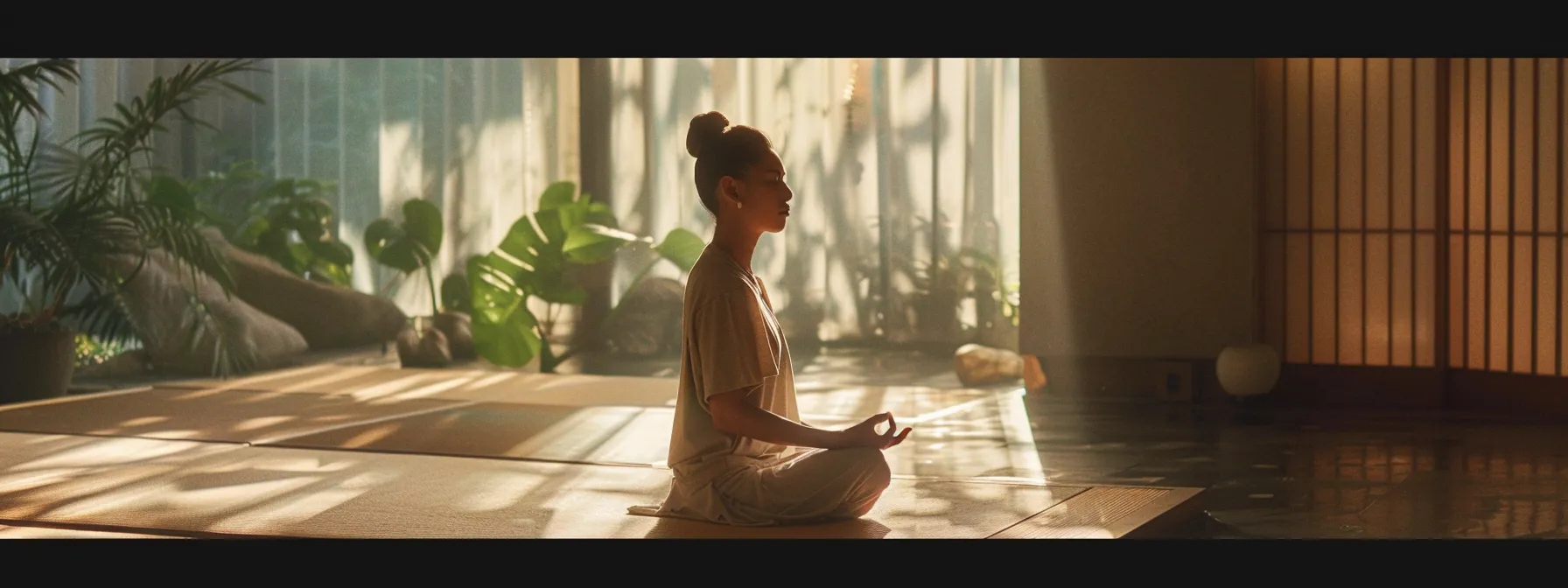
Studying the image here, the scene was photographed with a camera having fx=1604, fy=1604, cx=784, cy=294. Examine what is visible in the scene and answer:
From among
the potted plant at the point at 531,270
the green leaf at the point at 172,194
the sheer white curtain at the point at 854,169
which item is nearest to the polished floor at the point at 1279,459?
the sheer white curtain at the point at 854,169

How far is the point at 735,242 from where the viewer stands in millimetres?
2826

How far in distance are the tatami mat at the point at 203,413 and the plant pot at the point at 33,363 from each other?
16 centimetres

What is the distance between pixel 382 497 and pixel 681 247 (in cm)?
358

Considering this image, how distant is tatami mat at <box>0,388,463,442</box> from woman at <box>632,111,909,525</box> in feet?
6.49

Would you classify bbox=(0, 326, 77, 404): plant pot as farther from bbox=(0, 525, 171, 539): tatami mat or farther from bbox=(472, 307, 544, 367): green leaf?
bbox=(0, 525, 171, 539): tatami mat

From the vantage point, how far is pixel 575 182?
7441mm

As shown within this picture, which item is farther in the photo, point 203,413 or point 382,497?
point 203,413

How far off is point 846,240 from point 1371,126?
247 centimetres

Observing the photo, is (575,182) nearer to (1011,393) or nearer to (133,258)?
(133,258)

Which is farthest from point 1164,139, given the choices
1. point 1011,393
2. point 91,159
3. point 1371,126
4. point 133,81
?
point 133,81

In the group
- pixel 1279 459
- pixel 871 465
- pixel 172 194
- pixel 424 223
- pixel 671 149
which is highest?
pixel 671 149

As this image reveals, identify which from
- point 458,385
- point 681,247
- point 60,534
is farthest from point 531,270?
point 60,534

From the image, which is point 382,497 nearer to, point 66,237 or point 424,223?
point 66,237

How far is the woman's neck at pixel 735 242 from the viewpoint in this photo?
2824 mm
